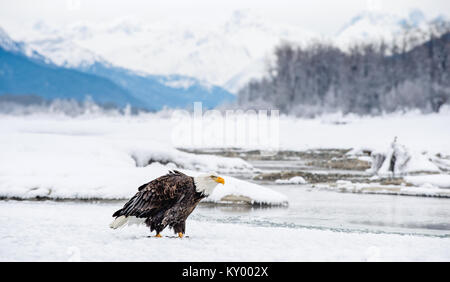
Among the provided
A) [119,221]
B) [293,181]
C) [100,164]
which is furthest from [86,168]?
[119,221]

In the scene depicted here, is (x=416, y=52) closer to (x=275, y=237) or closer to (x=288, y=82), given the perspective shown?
(x=288, y=82)

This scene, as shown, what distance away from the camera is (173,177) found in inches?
296

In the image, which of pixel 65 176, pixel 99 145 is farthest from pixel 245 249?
pixel 99 145

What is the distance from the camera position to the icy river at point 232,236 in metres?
6.68

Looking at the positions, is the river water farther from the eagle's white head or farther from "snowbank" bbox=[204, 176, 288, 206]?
the eagle's white head

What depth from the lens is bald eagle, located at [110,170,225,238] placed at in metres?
7.37

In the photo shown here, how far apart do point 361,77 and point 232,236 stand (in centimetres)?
6140

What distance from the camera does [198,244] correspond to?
24.1 feet

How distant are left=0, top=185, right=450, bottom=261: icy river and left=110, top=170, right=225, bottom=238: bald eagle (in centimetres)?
29

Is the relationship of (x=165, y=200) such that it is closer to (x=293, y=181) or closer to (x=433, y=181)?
(x=293, y=181)

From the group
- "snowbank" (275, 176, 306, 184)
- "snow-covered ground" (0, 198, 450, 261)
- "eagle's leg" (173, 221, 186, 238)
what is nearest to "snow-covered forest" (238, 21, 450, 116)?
"snowbank" (275, 176, 306, 184)

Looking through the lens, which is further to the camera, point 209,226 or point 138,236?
point 209,226

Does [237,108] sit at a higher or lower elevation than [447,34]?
lower
